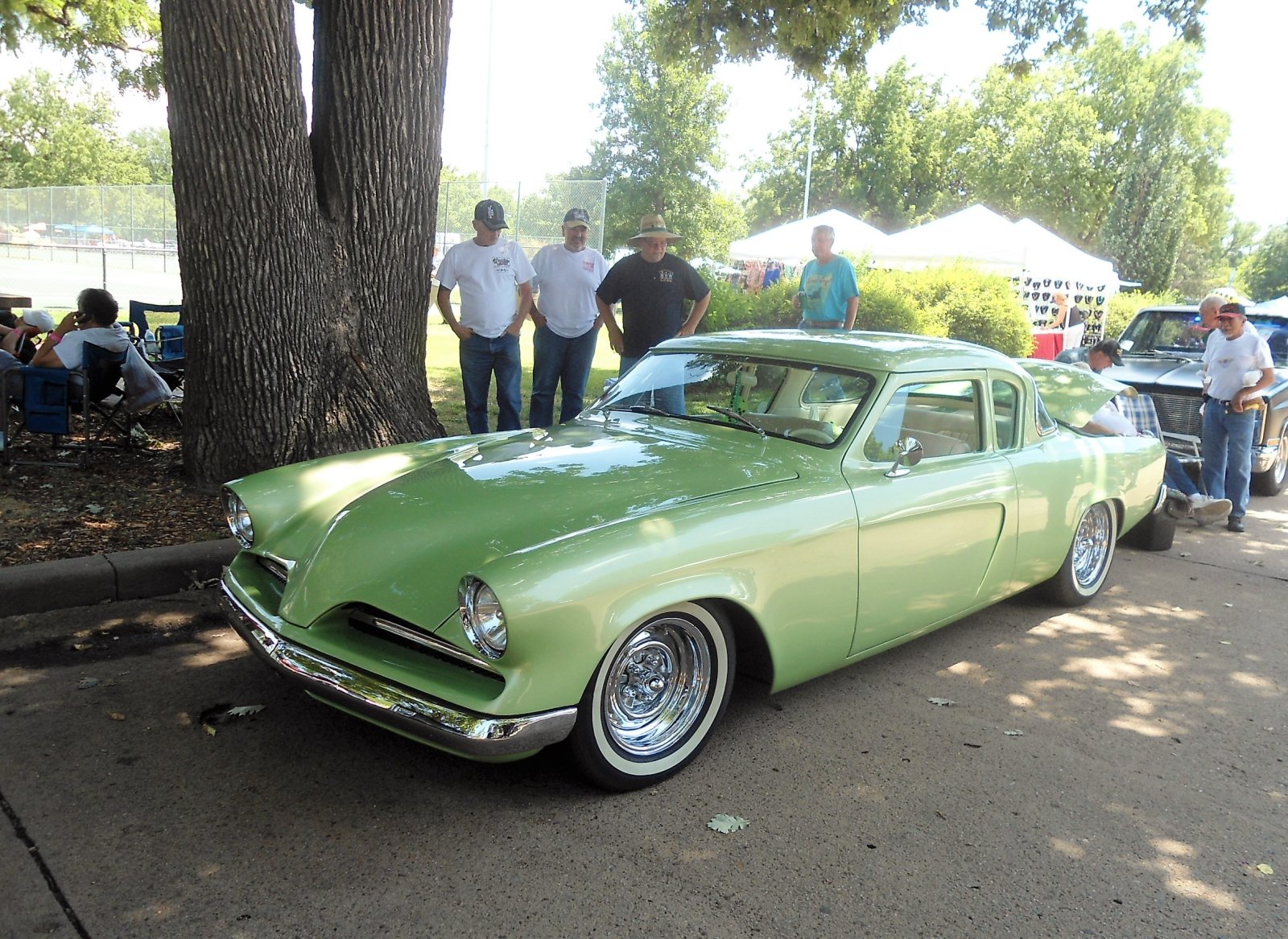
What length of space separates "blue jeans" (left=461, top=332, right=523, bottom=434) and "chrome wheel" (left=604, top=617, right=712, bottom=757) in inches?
160

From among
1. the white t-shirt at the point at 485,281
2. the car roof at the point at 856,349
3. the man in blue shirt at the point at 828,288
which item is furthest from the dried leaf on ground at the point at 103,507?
the man in blue shirt at the point at 828,288

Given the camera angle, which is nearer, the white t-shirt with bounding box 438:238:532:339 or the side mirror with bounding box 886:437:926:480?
the side mirror with bounding box 886:437:926:480

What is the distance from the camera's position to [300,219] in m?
5.78

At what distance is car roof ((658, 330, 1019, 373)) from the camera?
14.3 feet

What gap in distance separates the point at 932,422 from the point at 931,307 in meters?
13.7

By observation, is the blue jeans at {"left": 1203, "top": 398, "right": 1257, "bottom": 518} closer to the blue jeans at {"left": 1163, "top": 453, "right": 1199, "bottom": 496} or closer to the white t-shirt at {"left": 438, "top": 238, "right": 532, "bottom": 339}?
the blue jeans at {"left": 1163, "top": 453, "right": 1199, "bottom": 496}

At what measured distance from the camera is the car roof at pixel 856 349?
4348mm

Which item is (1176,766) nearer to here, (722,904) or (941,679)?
(941,679)

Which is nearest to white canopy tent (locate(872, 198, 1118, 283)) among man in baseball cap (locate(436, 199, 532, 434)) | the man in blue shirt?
the man in blue shirt

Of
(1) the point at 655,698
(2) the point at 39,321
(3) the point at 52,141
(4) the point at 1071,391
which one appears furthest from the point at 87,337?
(3) the point at 52,141

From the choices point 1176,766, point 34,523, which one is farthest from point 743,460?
point 34,523

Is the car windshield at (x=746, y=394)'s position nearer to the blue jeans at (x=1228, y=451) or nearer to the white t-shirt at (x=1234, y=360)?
the white t-shirt at (x=1234, y=360)

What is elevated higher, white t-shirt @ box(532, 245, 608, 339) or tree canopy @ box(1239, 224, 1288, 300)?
tree canopy @ box(1239, 224, 1288, 300)

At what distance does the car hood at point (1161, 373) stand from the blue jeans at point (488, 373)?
5400mm
